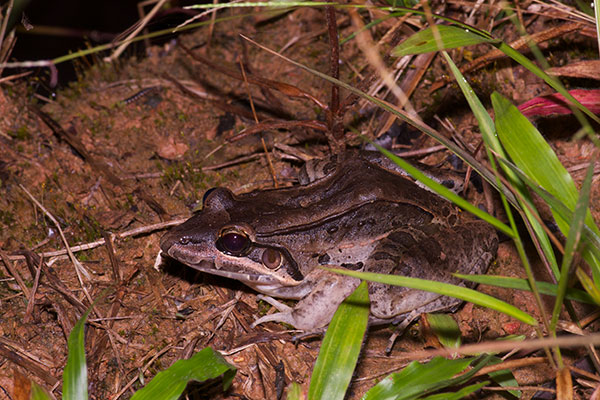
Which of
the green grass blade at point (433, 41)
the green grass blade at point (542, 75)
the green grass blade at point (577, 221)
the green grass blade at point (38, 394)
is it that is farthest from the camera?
the green grass blade at point (433, 41)

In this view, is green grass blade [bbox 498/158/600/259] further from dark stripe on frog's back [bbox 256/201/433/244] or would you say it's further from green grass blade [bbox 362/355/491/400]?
dark stripe on frog's back [bbox 256/201/433/244]

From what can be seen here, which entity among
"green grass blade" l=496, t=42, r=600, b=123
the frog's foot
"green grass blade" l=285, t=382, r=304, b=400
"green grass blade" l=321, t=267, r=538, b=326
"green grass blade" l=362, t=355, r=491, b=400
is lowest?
the frog's foot

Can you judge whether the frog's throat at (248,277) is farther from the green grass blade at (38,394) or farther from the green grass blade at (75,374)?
the green grass blade at (38,394)

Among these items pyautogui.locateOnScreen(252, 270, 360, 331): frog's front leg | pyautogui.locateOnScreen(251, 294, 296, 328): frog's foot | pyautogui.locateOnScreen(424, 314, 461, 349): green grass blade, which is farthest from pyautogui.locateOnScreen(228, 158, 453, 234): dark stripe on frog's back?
pyautogui.locateOnScreen(424, 314, 461, 349): green grass blade

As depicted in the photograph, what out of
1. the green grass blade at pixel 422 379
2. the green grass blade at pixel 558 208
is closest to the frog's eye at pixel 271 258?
the green grass blade at pixel 422 379

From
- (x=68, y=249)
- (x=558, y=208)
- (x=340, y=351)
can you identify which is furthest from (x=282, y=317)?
(x=558, y=208)

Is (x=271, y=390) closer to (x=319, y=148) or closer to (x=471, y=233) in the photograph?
(x=471, y=233)

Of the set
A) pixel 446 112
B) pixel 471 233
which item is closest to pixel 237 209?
pixel 471 233
